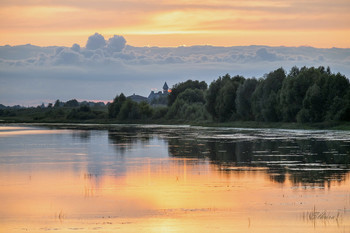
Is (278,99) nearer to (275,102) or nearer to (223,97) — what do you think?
(275,102)

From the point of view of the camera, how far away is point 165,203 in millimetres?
21266

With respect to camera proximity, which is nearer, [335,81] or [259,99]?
[335,81]

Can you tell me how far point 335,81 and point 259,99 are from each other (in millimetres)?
19823

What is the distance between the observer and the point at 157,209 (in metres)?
20.0

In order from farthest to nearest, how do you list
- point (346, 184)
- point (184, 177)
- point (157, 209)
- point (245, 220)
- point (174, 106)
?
point (174, 106) → point (184, 177) → point (346, 184) → point (157, 209) → point (245, 220)

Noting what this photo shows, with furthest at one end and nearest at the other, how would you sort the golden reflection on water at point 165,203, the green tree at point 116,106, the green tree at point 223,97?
1. the green tree at point 116,106
2. the green tree at point 223,97
3. the golden reflection on water at point 165,203

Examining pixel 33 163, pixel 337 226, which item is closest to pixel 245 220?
pixel 337 226

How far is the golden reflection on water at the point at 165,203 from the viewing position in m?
17.3

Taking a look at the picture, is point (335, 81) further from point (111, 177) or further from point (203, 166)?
point (111, 177)

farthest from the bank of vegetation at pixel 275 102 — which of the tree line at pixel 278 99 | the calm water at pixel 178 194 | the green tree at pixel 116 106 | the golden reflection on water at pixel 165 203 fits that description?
the golden reflection on water at pixel 165 203

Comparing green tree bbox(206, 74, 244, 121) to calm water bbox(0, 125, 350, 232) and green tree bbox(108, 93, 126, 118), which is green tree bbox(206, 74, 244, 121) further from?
calm water bbox(0, 125, 350, 232)

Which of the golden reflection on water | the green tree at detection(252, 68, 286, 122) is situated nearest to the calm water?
the golden reflection on water

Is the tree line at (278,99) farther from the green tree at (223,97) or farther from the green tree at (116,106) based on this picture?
the green tree at (116,106)

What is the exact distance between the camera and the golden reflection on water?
1734 cm
